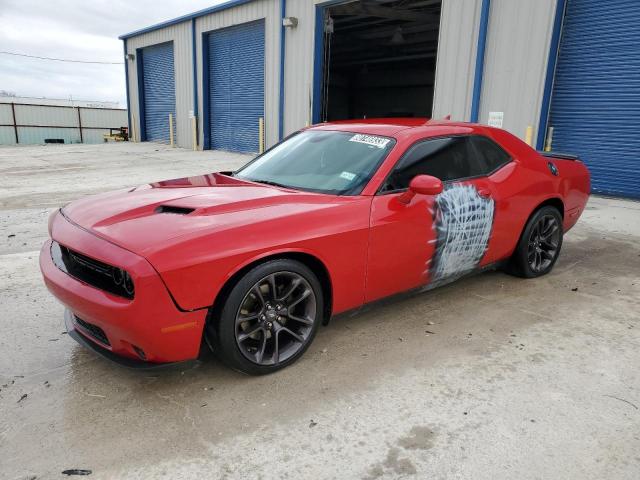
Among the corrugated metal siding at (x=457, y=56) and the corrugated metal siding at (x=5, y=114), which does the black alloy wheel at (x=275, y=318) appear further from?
the corrugated metal siding at (x=5, y=114)

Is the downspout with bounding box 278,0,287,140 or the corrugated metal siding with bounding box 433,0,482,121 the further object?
the downspout with bounding box 278,0,287,140

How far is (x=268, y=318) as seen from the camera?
2.65 metres

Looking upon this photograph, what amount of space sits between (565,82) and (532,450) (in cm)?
851

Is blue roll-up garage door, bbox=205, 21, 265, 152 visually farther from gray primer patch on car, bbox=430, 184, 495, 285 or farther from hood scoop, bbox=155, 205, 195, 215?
hood scoop, bbox=155, 205, 195, 215

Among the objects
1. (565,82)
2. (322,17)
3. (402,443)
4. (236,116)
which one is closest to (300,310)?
(402,443)

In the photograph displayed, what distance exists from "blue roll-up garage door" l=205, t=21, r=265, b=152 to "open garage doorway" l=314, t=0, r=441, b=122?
238 cm

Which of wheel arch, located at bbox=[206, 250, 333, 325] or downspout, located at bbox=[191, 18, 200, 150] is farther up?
downspout, located at bbox=[191, 18, 200, 150]

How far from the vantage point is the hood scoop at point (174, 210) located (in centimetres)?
267

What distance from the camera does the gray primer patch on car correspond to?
11.0 ft

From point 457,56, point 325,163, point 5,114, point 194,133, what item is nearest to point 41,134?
point 5,114

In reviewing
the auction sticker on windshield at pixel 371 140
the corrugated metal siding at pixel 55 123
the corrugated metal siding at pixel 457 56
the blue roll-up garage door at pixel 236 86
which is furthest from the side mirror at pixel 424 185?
the corrugated metal siding at pixel 55 123

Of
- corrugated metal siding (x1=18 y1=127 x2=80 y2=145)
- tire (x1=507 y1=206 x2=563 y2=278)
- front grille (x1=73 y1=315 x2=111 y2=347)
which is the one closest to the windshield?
front grille (x1=73 y1=315 x2=111 y2=347)

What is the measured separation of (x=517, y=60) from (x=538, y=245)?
236 inches

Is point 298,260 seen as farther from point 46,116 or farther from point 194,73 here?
point 46,116
